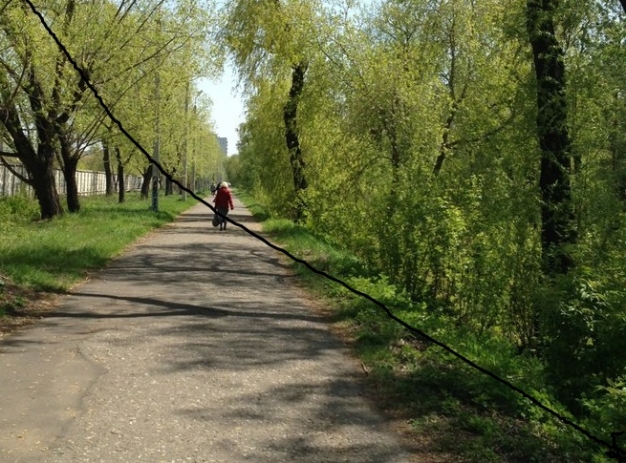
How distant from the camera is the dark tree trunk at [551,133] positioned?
1162 centimetres

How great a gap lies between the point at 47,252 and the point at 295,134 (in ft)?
43.9

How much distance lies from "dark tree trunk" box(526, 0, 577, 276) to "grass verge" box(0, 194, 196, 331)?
7616 millimetres

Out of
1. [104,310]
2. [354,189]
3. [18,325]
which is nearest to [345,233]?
[354,189]

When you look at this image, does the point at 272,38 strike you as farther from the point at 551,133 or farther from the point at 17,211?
the point at 551,133

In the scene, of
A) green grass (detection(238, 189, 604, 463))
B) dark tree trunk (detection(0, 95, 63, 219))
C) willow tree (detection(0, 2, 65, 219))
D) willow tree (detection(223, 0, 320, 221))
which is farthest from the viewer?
willow tree (detection(223, 0, 320, 221))

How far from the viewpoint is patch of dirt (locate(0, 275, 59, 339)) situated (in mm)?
9102

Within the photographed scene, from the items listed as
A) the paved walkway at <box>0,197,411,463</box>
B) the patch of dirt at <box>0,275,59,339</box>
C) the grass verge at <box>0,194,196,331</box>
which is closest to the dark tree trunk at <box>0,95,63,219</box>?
the grass verge at <box>0,194,196,331</box>

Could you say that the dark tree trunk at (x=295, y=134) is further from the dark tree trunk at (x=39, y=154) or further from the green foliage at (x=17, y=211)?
the green foliage at (x=17, y=211)

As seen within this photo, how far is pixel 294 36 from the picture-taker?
70.0ft

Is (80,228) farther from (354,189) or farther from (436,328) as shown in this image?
(436,328)

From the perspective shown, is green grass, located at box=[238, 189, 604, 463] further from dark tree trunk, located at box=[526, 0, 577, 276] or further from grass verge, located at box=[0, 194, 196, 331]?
grass verge, located at box=[0, 194, 196, 331]

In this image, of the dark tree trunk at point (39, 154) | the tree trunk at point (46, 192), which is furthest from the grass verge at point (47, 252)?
the dark tree trunk at point (39, 154)

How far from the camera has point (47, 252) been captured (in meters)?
14.7

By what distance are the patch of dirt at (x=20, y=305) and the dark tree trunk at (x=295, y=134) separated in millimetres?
14364
